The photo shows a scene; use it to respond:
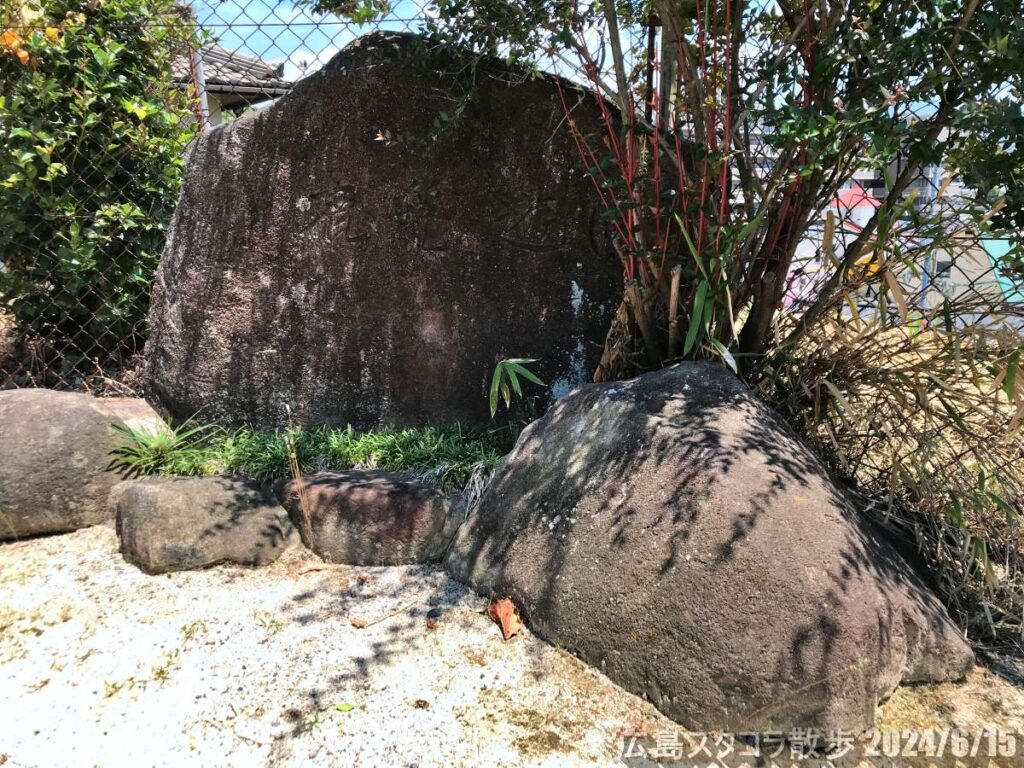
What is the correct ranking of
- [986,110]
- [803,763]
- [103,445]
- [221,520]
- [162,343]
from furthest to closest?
[162,343], [103,445], [221,520], [986,110], [803,763]

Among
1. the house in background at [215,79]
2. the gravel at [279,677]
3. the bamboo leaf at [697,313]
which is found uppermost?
the house in background at [215,79]

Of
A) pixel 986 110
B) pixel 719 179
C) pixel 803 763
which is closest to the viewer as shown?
pixel 803 763

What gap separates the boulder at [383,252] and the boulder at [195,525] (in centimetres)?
60

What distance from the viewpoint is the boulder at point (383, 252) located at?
2842mm

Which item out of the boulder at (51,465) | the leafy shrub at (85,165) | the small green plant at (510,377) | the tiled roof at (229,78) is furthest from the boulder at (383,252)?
the tiled roof at (229,78)

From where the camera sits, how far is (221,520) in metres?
2.40

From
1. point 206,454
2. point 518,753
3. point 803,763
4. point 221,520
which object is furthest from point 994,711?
point 206,454

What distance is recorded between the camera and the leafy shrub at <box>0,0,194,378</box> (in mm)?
3117

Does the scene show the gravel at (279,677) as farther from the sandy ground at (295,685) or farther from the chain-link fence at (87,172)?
the chain-link fence at (87,172)

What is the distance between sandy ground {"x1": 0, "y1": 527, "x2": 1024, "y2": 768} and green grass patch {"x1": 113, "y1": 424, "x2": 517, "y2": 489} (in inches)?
19.1

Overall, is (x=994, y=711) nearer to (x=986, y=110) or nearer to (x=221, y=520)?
(x=986, y=110)

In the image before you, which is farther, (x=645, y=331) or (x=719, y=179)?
(x=645, y=331)

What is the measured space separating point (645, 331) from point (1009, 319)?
45.6 inches

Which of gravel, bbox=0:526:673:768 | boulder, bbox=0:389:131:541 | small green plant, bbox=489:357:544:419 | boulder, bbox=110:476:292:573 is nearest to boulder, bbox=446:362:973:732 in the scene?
gravel, bbox=0:526:673:768
